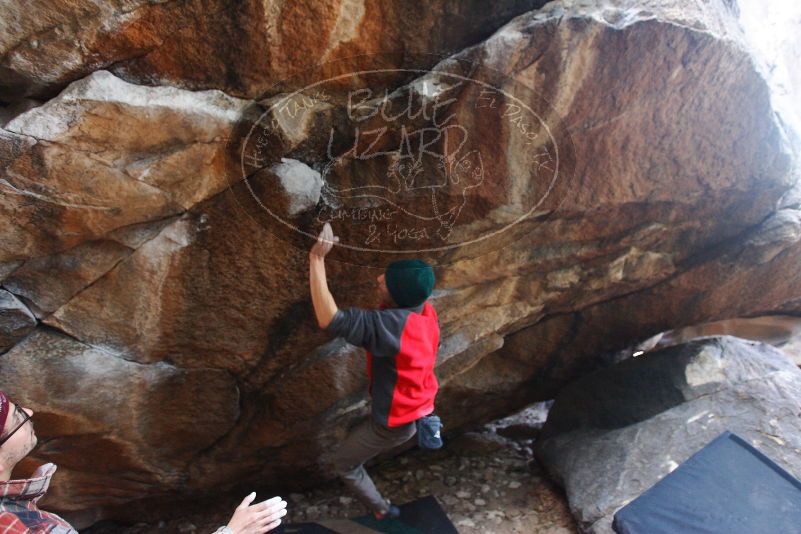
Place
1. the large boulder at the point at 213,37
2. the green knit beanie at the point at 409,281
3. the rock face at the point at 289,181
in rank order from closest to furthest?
the large boulder at the point at 213,37 < the rock face at the point at 289,181 < the green knit beanie at the point at 409,281

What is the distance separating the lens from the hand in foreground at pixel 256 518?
1.53m

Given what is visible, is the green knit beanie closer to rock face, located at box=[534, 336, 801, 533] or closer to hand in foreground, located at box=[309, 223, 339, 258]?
hand in foreground, located at box=[309, 223, 339, 258]

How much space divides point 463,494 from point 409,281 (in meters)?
1.99

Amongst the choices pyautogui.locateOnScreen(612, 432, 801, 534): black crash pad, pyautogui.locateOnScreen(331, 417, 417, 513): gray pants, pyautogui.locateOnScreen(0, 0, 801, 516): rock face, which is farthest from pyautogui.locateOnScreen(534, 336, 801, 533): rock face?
pyautogui.locateOnScreen(331, 417, 417, 513): gray pants

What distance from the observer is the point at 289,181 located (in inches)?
84.2

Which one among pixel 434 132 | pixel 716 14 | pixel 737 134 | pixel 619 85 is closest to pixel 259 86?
pixel 434 132

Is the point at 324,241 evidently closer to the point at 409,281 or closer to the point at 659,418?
the point at 409,281

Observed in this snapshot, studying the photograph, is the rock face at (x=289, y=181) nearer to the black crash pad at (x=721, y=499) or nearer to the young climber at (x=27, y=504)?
the young climber at (x=27, y=504)

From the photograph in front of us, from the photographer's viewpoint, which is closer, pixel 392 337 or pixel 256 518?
pixel 256 518

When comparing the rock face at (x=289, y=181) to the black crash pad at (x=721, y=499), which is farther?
the black crash pad at (x=721, y=499)

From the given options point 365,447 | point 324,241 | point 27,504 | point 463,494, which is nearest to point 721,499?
point 463,494

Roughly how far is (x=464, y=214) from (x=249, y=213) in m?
0.92

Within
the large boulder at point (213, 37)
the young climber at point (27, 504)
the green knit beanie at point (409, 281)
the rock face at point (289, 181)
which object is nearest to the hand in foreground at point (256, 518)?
the young climber at point (27, 504)

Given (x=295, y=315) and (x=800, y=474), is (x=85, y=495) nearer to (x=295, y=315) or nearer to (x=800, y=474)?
(x=295, y=315)
